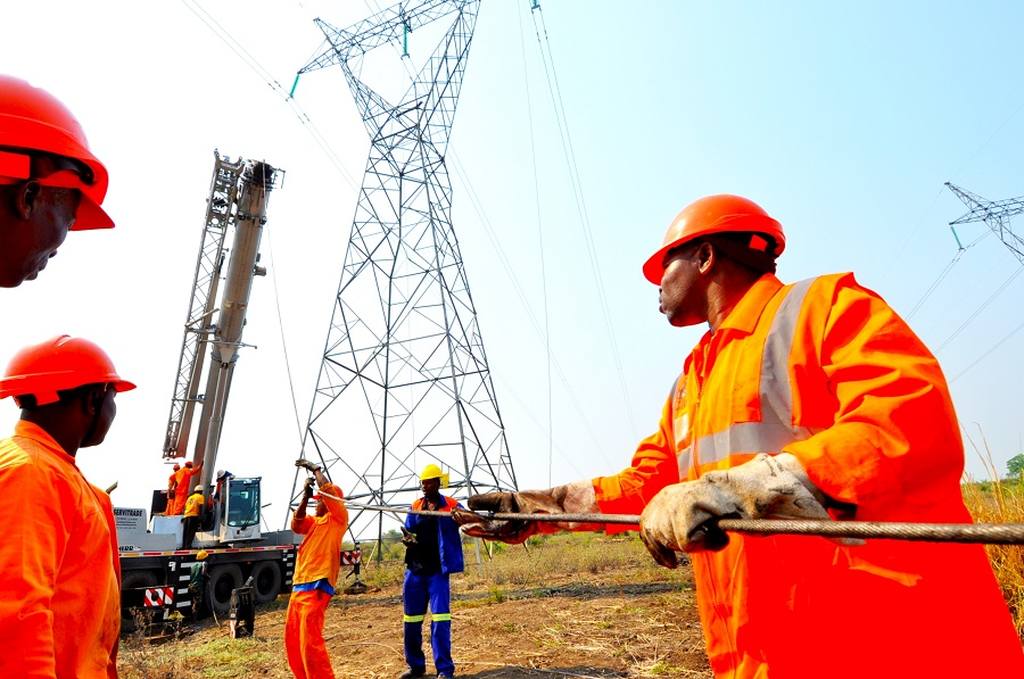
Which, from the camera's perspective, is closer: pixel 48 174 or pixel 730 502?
pixel 730 502

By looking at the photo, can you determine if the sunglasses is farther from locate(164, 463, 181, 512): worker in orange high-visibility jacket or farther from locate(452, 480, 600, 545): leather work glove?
locate(164, 463, 181, 512): worker in orange high-visibility jacket

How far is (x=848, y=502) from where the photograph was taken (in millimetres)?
1387

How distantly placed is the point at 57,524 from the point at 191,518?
44.2ft

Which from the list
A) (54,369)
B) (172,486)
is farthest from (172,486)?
(54,369)

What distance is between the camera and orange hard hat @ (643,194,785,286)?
218 cm

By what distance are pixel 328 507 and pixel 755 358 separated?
19.1ft

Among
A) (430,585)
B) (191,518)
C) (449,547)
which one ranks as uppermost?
(191,518)

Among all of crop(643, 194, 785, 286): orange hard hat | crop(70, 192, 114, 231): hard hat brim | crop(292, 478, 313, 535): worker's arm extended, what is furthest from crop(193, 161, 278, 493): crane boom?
crop(643, 194, 785, 286): orange hard hat

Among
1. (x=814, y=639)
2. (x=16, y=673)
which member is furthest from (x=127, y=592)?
(x=814, y=639)

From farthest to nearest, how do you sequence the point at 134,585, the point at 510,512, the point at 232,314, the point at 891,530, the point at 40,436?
the point at 232,314 → the point at 134,585 → the point at 510,512 → the point at 40,436 → the point at 891,530

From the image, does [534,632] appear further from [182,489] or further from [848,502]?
[182,489]

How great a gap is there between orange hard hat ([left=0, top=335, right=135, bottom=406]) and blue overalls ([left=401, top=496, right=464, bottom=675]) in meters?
4.57

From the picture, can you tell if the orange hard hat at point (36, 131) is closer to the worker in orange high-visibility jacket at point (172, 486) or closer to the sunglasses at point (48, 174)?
the sunglasses at point (48, 174)

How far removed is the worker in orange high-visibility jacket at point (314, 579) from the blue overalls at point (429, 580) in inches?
33.4
